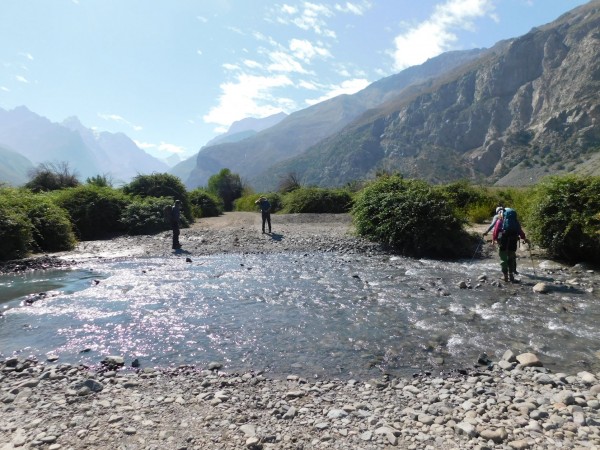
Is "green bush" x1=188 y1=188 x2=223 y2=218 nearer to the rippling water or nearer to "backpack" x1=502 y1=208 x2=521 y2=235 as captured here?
the rippling water

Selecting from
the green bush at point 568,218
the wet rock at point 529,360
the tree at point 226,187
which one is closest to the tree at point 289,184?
the tree at point 226,187

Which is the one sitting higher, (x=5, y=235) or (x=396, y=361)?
(x=5, y=235)

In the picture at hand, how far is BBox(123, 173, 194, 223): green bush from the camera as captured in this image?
35.3 metres

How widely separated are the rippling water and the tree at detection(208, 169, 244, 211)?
45.0 metres

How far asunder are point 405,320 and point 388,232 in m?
9.81

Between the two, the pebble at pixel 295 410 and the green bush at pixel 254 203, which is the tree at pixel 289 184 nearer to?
the green bush at pixel 254 203

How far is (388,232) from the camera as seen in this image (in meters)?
19.2

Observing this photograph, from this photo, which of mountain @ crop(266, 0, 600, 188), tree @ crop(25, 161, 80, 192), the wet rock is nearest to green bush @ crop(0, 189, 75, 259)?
tree @ crop(25, 161, 80, 192)

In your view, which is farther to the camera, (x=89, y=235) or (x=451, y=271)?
(x=89, y=235)

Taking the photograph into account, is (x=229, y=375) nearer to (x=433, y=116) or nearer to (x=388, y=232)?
(x=388, y=232)

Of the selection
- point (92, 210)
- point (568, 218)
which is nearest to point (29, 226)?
point (92, 210)

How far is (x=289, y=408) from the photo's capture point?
5777 millimetres

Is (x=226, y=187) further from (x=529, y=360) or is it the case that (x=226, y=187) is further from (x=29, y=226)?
(x=529, y=360)

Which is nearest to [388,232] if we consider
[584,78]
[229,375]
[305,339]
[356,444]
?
[305,339]
